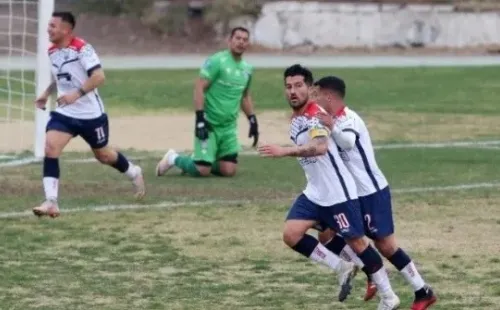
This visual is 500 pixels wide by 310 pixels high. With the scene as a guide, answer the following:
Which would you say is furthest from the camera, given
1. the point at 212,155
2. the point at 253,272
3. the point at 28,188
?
the point at 212,155

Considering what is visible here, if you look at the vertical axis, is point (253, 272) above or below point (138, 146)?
above

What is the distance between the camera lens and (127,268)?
11.1 metres

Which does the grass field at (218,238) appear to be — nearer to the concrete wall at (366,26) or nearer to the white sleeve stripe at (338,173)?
the white sleeve stripe at (338,173)

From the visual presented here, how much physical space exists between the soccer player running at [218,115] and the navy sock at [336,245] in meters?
6.51

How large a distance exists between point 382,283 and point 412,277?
0.73ft

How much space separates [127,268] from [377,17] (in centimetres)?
3010

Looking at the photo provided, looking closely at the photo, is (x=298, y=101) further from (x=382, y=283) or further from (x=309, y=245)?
(x=382, y=283)

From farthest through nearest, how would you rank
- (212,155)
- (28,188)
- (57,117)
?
(212,155)
(28,188)
(57,117)

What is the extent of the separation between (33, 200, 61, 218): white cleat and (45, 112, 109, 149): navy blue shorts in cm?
94

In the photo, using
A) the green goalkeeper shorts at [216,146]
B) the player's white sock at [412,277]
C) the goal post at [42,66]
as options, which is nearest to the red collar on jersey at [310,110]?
the player's white sock at [412,277]

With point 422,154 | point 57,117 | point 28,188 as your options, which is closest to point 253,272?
point 57,117

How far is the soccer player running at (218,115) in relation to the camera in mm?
16719

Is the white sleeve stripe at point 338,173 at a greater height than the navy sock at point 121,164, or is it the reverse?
the white sleeve stripe at point 338,173

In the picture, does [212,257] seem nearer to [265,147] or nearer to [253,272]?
[253,272]
